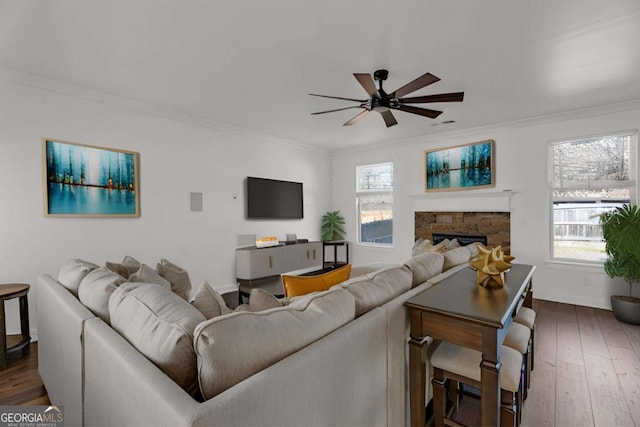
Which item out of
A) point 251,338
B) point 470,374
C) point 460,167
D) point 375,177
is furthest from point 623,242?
point 251,338

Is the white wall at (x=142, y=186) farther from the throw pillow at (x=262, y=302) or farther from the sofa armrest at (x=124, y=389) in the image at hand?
the throw pillow at (x=262, y=302)

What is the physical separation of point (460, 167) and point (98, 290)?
16.5 ft

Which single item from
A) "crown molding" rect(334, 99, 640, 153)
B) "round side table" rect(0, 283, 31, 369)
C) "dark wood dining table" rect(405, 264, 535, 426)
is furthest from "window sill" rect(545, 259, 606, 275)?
"round side table" rect(0, 283, 31, 369)

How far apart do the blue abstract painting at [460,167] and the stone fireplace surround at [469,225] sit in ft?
1.52

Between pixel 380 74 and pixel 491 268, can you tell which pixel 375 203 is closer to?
pixel 380 74

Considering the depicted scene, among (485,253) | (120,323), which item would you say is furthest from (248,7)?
(485,253)

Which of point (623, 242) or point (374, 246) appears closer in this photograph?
point (623, 242)

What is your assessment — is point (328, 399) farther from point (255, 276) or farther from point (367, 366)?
point (255, 276)

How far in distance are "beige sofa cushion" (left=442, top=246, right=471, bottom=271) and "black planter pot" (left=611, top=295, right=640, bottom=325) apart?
2065mm

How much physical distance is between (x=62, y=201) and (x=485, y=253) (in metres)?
4.01

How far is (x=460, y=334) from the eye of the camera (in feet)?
4.51

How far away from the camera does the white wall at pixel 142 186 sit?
9.50 feet

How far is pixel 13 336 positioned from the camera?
276 cm

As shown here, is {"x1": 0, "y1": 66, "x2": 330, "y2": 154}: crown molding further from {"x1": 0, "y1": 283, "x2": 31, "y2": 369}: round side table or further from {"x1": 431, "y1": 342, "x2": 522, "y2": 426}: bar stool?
{"x1": 431, "y1": 342, "x2": 522, "y2": 426}: bar stool
